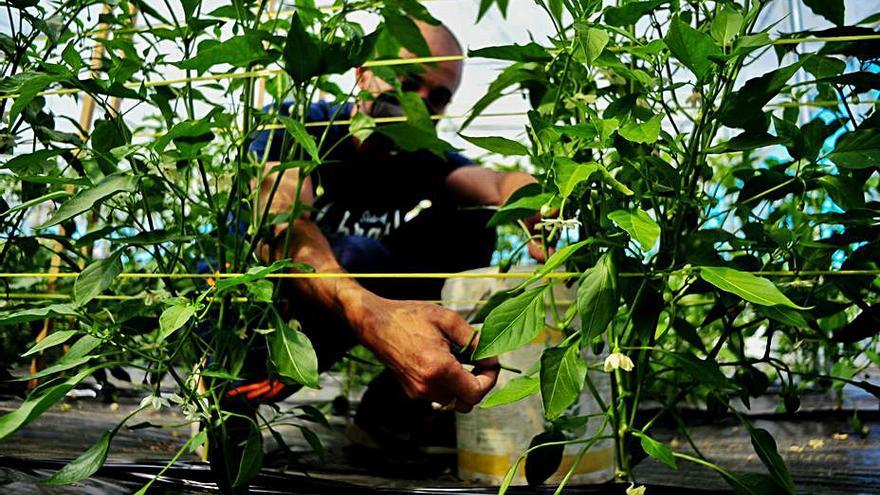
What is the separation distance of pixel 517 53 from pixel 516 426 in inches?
22.3

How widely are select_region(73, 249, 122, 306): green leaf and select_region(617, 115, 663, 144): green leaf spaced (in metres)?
0.51

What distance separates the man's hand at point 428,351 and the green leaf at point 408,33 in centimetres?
32

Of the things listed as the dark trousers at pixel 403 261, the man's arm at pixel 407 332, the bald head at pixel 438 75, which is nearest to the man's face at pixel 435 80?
the bald head at pixel 438 75

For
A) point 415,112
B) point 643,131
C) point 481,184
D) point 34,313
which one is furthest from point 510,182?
point 34,313

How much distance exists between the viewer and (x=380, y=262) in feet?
4.57

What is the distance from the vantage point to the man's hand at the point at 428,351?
0.79 meters

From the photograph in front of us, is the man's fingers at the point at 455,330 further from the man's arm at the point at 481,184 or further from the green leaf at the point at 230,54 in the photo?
the man's arm at the point at 481,184

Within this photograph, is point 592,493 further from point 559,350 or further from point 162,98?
point 162,98

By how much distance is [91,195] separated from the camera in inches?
27.3

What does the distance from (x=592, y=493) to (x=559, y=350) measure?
0.25m

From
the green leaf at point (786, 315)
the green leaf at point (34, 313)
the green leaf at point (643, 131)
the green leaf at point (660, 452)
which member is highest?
the green leaf at point (643, 131)

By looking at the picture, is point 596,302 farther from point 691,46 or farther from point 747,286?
point 691,46

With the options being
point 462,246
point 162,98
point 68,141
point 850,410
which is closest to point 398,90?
point 162,98

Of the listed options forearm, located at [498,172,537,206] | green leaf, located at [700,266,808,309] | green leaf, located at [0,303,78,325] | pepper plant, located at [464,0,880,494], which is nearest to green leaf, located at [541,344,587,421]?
pepper plant, located at [464,0,880,494]
